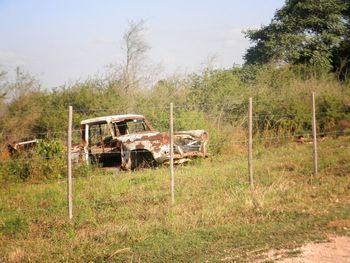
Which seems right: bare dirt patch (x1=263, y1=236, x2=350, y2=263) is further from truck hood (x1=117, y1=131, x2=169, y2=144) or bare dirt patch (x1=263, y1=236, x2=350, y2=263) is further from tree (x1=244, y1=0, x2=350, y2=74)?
tree (x1=244, y1=0, x2=350, y2=74)

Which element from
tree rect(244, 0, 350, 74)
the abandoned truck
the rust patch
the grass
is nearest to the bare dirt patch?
the grass

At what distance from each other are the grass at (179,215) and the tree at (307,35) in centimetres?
1536

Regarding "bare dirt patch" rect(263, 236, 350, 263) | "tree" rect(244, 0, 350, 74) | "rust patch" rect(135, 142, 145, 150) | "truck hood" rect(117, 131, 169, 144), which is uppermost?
"tree" rect(244, 0, 350, 74)

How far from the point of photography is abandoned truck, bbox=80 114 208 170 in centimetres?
1132

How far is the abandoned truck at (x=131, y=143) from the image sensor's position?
11.3 metres

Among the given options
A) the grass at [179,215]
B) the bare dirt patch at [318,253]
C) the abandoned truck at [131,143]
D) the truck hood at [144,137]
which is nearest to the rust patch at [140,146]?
the abandoned truck at [131,143]

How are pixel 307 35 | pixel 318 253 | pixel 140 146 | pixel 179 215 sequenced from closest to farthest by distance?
pixel 318 253, pixel 179 215, pixel 140 146, pixel 307 35

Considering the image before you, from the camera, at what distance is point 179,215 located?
6.80 meters

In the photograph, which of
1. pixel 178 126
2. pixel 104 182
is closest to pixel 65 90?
pixel 178 126

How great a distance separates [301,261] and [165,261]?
1564mm

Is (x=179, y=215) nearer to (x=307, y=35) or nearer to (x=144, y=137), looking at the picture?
(x=144, y=137)

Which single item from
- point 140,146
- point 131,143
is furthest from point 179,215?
point 131,143

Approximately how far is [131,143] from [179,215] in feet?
15.8

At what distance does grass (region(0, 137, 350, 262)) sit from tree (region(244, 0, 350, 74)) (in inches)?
605
